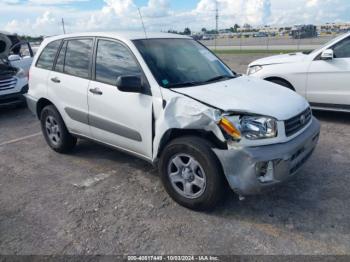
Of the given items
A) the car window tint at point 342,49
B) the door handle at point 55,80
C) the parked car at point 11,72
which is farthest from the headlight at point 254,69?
the parked car at point 11,72

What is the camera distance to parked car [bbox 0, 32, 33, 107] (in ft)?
25.6

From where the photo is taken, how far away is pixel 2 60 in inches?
349

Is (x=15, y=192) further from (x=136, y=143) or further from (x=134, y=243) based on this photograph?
(x=134, y=243)

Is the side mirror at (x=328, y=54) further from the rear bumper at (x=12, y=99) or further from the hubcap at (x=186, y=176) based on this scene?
the rear bumper at (x=12, y=99)

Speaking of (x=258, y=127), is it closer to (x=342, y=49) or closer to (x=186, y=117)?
(x=186, y=117)

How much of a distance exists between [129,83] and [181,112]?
67 centimetres

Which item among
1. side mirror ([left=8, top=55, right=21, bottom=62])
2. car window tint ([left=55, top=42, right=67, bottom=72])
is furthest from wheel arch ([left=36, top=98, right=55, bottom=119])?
side mirror ([left=8, top=55, right=21, bottom=62])

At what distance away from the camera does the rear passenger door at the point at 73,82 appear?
14.0 ft

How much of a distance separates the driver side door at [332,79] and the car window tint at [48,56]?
4504 mm

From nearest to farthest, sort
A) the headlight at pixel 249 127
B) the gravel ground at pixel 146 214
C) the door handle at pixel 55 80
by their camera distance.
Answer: the gravel ground at pixel 146 214, the headlight at pixel 249 127, the door handle at pixel 55 80

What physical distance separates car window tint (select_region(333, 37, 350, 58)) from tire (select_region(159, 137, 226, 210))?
4.16 m

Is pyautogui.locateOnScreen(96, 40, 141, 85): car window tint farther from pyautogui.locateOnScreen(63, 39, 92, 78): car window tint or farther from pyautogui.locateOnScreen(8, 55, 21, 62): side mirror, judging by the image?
pyautogui.locateOnScreen(8, 55, 21, 62): side mirror

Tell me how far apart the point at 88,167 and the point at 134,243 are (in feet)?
6.35

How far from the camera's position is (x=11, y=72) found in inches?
322
